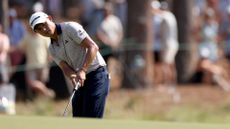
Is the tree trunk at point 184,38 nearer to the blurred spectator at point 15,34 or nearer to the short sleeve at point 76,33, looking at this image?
the blurred spectator at point 15,34

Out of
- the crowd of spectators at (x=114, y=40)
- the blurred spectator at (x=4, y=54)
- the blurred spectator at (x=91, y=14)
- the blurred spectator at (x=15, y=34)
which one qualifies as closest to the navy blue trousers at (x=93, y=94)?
the blurred spectator at (x=4, y=54)

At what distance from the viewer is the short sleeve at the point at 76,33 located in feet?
35.5

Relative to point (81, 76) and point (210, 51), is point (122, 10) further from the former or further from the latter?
point (81, 76)

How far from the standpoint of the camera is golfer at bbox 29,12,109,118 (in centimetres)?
1077

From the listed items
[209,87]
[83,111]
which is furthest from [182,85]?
[83,111]

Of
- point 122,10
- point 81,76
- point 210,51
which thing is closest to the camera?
point 81,76

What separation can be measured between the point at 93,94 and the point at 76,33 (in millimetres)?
742

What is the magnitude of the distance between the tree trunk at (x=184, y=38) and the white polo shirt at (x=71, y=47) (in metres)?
9.03

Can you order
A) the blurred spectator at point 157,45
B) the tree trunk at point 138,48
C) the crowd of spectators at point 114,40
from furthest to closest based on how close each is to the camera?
the tree trunk at point 138,48 < the blurred spectator at point 157,45 < the crowd of spectators at point 114,40

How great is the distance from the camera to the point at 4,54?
664 inches

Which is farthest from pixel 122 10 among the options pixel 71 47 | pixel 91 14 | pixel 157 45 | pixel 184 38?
pixel 71 47

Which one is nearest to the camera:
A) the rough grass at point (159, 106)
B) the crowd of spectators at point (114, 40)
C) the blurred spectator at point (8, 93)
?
the blurred spectator at point (8, 93)

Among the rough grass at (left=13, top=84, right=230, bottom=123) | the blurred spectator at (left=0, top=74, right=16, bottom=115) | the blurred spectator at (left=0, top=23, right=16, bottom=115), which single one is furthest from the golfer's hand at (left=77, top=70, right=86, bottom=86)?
the rough grass at (left=13, top=84, right=230, bottom=123)

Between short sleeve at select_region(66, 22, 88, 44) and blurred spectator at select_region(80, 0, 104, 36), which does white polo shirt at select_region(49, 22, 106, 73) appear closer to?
short sleeve at select_region(66, 22, 88, 44)
